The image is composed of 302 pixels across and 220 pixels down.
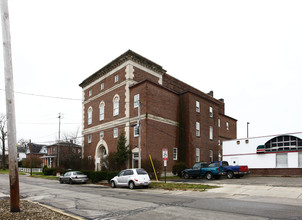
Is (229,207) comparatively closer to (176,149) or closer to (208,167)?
(208,167)

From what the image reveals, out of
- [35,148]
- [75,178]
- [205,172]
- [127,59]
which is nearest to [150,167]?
[205,172]

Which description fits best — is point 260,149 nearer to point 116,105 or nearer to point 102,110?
point 116,105

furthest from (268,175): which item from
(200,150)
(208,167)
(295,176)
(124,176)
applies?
(124,176)

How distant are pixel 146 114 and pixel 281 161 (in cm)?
1538

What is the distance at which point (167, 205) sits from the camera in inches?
443

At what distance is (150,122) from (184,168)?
671 cm

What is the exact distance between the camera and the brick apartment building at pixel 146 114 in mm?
31219

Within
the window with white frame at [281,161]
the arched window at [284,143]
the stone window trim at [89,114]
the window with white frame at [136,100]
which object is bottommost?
the window with white frame at [281,161]

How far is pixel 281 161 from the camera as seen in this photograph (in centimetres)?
2802

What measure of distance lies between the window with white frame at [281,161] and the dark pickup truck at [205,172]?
6907 mm

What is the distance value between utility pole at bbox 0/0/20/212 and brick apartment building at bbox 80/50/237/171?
20.2 metres

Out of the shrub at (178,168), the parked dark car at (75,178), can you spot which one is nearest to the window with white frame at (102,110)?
the parked dark car at (75,178)

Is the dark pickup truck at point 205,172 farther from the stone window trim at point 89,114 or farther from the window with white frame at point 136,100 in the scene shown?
the stone window trim at point 89,114

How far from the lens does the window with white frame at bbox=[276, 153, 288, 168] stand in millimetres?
27750
